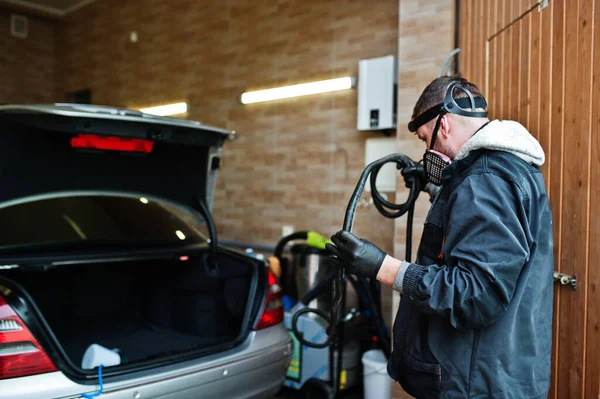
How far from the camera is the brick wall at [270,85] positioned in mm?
4586

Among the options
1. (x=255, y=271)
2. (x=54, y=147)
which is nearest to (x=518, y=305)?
(x=255, y=271)

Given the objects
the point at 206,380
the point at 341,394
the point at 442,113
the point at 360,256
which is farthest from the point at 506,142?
the point at 341,394

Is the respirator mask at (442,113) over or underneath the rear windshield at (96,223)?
over

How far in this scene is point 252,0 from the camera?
5484mm

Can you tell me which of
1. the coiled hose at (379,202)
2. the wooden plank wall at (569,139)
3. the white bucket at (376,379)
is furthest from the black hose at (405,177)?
the white bucket at (376,379)

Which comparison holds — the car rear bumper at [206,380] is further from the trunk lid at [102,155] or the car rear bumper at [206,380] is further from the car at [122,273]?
the trunk lid at [102,155]

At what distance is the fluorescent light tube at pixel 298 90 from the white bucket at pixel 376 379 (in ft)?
7.61

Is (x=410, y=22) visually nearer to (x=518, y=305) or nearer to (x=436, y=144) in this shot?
(x=436, y=144)

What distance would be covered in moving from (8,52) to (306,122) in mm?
5779

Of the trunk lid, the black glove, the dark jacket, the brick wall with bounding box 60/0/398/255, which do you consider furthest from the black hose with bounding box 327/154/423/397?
the brick wall with bounding box 60/0/398/255

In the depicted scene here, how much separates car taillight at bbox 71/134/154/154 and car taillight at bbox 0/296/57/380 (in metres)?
0.81

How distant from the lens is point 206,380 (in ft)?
7.66

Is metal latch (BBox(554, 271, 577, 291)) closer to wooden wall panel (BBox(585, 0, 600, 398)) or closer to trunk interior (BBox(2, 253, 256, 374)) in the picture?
wooden wall panel (BBox(585, 0, 600, 398))

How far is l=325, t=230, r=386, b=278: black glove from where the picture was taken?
159cm
